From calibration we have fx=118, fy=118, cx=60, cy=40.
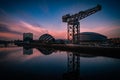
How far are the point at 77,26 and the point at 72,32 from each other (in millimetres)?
3363

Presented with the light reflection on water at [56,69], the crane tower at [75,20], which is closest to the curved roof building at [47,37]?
the crane tower at [75,20]

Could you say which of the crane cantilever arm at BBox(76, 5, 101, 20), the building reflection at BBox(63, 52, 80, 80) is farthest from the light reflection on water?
the crane cantilever arm at BBox(76, 5, 101, 20)

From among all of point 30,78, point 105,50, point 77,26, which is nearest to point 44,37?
point 77,26

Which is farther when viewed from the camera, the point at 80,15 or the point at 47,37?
the point at 47,37

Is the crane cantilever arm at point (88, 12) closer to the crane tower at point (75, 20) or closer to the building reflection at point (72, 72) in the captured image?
the crane tower at point (75, 20)

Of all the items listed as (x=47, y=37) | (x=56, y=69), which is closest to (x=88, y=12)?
(x=56, y=69)

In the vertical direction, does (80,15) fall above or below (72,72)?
above

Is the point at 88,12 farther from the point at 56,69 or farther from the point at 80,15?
the point at 56,69

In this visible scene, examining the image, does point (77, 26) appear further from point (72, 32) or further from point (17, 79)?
point (17, 79)

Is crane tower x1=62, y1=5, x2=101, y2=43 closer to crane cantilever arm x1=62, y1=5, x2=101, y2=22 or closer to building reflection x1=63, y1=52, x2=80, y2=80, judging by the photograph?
crane cantilever arm x1=62, y1=5, x2=101, y2=22

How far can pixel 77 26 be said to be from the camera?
49750 millimetres

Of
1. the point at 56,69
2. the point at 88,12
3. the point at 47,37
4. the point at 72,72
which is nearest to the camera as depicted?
the point at 72,72

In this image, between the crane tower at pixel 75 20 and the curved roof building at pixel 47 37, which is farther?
the curved roof building at pixel 47 37

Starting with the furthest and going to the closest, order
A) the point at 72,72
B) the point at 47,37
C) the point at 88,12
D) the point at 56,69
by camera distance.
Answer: the point at 47,37 < the point at 88,12 < the point at 56,69 < the point at 72,72
